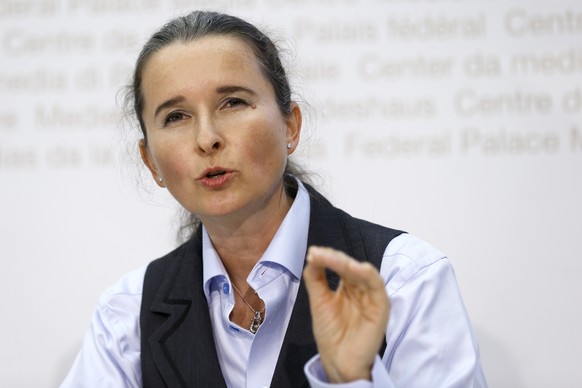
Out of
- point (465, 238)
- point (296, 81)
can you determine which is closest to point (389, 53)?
point (296, 81)

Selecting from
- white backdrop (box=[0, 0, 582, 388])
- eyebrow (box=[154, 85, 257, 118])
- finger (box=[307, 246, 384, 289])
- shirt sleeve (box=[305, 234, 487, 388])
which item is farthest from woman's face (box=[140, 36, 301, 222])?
white backdrop (box=[0, 0, 582, 388])

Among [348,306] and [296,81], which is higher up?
[296,81]

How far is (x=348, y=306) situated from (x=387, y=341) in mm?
288

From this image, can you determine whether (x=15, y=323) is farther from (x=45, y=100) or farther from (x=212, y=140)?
(x=212, y=140)

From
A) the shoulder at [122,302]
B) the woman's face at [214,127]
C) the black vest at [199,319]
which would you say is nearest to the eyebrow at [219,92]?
the woman's face at [214,127]

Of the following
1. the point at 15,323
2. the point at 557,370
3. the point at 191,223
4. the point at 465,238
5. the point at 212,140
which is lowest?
the point at 557,370

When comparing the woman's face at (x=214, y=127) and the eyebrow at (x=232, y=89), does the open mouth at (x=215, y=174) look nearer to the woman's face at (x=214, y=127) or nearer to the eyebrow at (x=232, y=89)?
the woman's face at (x=214, y=127)

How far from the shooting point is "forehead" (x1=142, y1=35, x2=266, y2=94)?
4.28 ft

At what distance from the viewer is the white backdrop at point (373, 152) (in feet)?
6.30

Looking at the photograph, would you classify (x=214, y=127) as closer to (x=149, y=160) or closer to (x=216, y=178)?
(x=216, y=178)

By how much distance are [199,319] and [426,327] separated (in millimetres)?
380

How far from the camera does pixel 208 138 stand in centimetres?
125

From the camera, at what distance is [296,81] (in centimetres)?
188

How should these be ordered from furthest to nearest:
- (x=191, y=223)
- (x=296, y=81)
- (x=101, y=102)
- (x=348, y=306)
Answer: (x=101, y=102)
(x=296, y=81)
(x=191, y=223)
(x=348, y=306)
